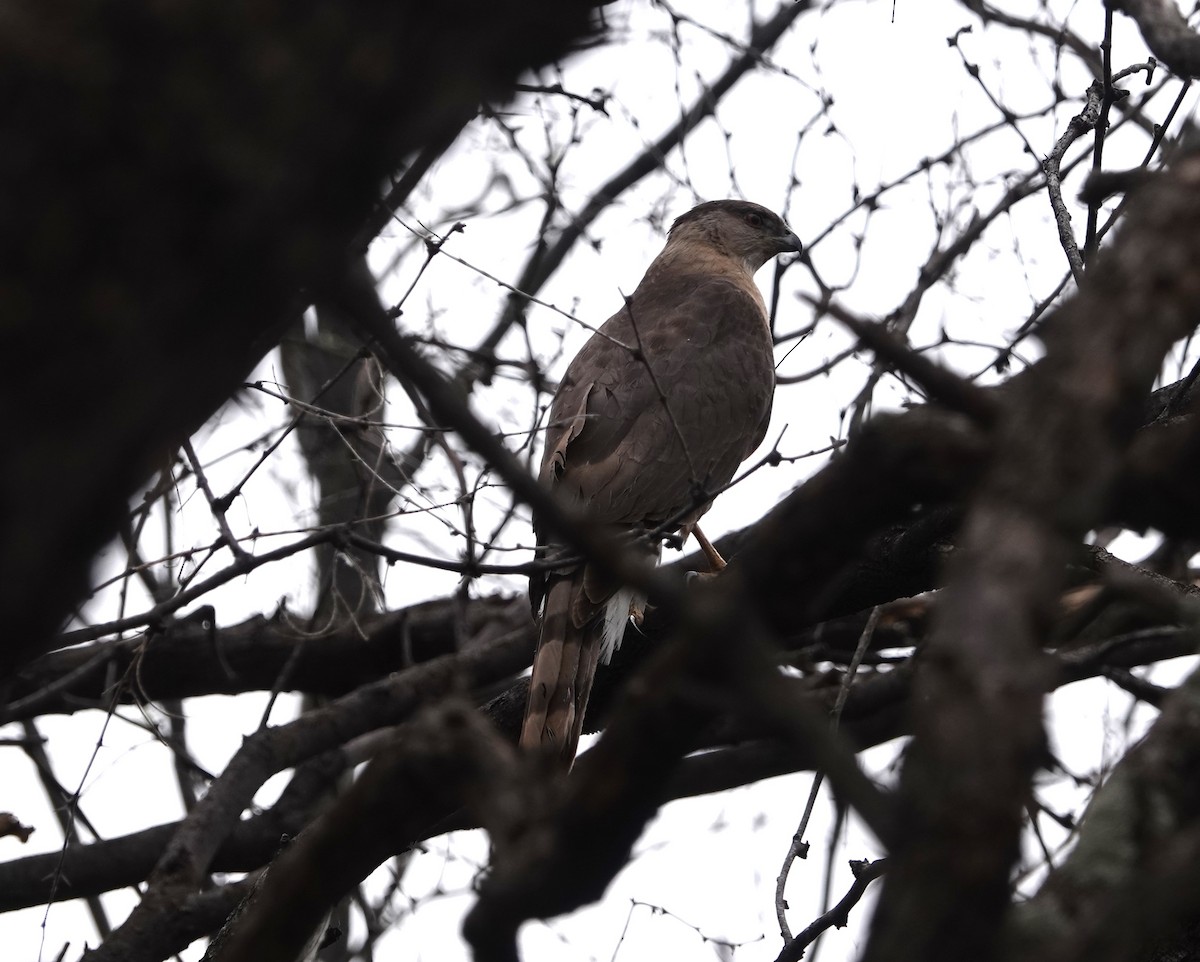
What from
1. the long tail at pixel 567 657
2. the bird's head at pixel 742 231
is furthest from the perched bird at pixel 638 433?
the bird's head at pixel 742 231

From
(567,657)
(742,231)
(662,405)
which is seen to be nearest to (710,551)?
(662,405)

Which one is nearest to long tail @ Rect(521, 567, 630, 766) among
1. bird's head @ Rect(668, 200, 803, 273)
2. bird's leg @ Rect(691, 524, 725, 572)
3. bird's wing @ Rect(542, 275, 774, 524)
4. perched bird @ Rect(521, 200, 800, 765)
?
perched bird @ Rect(521, 200, 800, 765)

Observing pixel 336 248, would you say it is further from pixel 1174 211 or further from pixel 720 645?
pixel 1174 211

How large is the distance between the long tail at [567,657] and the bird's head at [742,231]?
9.41ft

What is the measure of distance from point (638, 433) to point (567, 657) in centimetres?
120

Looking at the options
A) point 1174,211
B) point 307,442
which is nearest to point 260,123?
point 1174,211

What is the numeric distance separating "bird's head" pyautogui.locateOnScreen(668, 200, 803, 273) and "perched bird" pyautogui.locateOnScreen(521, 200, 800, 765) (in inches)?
6.5

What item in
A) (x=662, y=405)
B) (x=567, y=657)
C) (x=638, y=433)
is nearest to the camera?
(x=567, y=657)

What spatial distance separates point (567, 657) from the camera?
4.21m

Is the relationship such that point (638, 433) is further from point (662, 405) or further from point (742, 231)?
point (742, 231)

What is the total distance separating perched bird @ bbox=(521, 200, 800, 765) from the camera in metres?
4.22

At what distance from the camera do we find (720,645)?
1.23 m

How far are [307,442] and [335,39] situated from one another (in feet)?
22.4

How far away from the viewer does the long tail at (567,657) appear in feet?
13.0
